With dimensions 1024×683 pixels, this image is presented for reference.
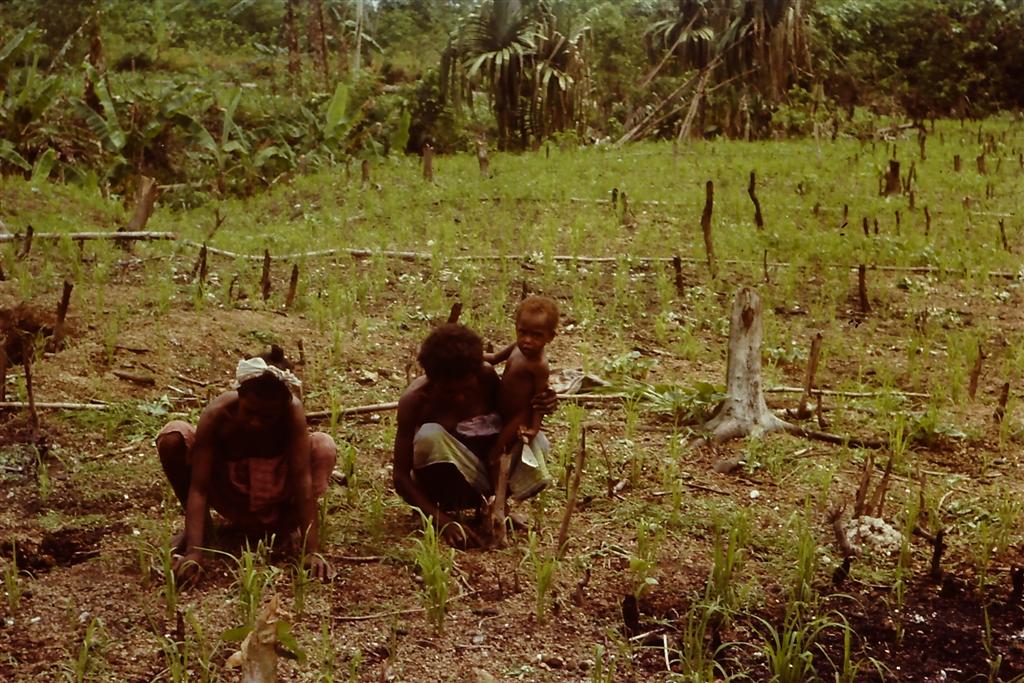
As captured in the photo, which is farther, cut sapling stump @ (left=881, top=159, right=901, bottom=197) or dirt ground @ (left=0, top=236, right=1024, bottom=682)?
cut sapling stump @ (left=881, top=159, right=901, bottom=197)

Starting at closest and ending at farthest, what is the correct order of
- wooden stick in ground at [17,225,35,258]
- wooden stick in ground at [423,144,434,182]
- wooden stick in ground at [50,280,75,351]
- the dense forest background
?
wooden stick in ground at [50,280,75,351] → wooden stick in ground at [17,225,35,258] → wooden stick in ground at [423,144,434,182] → the dense forest background

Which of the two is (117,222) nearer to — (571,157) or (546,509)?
(571,157)

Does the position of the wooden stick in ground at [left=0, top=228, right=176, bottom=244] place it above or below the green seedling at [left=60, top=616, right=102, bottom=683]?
above

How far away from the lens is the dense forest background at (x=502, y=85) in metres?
11.2

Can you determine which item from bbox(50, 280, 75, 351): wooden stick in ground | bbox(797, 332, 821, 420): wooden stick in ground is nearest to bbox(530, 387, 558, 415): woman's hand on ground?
bbox(797, 332, 821, 420): wooden stick in ground

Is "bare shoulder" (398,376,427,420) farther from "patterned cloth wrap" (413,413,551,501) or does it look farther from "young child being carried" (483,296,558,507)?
"young child being carried" (483,296,558,507)

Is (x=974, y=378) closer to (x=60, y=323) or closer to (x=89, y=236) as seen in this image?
(x=60, y=323)

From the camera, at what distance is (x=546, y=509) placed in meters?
3.96

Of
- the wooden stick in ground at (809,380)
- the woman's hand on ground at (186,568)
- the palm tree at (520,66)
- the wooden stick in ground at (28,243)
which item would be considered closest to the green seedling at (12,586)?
the woman's hand on ground at (186,568)

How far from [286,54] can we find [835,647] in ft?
63.0

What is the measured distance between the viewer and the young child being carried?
335cm

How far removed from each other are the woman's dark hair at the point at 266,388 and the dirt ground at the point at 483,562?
19.0 inches

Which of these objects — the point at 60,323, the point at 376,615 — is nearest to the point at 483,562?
the point at 376,615

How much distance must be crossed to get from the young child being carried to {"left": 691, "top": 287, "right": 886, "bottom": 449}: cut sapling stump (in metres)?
1.28
